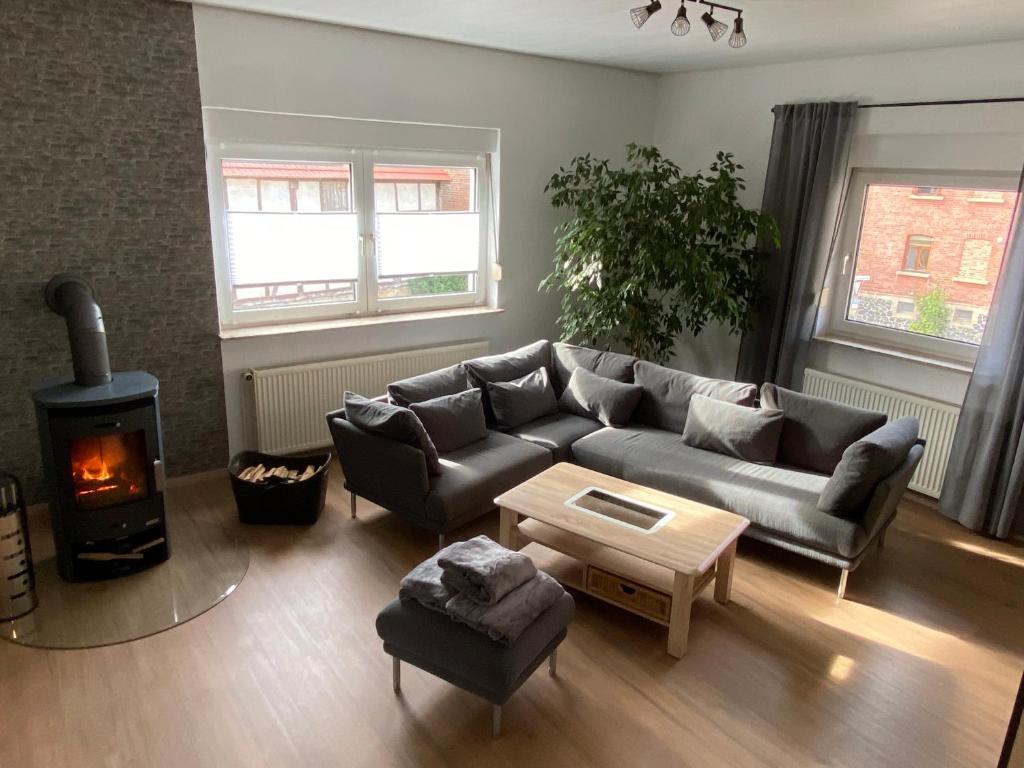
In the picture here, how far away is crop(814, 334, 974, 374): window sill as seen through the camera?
14.1 feet

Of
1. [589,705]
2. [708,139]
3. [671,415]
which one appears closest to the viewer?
[589,705]

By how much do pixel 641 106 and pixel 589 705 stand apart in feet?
15.3

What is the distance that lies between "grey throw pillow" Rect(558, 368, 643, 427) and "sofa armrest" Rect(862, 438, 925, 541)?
5.03ft

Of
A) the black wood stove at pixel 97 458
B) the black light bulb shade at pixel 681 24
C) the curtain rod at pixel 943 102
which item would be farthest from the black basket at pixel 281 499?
the curtain rod at pixel 943 102

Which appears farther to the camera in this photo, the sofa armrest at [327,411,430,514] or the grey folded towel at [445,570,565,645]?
the sofa armrest at [327,411,430,514]

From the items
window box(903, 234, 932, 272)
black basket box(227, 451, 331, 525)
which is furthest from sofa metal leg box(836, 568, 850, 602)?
black basket box(227, 451, 331, 525)

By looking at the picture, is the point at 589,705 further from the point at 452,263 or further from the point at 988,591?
the point at 452,263

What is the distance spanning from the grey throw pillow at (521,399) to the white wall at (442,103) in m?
0.97

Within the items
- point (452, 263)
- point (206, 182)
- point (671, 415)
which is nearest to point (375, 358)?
point (452, 263)

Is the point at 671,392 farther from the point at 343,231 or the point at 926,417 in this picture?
the point at 343,231

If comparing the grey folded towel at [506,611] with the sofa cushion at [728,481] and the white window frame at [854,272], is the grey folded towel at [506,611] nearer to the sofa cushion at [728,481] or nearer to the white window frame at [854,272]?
the sofa cushion at [728,481]

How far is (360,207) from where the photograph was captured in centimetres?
474

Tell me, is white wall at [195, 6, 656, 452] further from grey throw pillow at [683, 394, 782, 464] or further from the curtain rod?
grey throw pillow at [683, 394, 782, 464]

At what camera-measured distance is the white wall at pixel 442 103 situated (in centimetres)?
401
